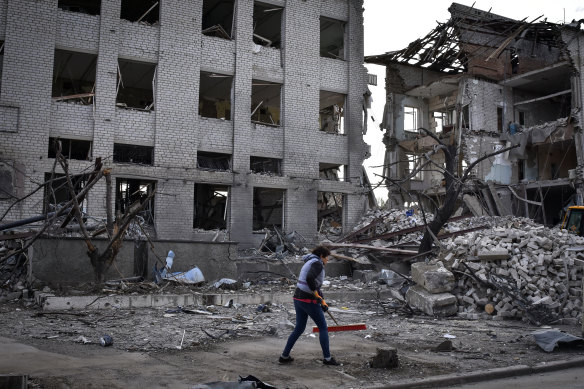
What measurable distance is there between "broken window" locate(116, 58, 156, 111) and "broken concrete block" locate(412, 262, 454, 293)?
12.3 meters

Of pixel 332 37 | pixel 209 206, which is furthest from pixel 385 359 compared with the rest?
pixel 332 37

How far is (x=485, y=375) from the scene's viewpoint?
6418 millimetres

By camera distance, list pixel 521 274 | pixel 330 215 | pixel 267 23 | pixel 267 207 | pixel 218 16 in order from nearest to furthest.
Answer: pixel 521 274, pixel 218 16, pixel 267 23, pixel 267 207, pixel 330 215

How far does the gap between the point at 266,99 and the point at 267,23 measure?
3475 millimetres

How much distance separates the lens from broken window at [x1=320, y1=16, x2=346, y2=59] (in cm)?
2372

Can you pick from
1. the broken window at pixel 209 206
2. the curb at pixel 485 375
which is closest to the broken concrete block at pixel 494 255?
the curb at pixel 485 375

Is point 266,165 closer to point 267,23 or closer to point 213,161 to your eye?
point 213,161

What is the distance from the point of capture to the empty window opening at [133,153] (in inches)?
749

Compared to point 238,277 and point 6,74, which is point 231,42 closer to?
point 6,74

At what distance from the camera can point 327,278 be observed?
17.5 m

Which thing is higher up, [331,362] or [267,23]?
[267,23]

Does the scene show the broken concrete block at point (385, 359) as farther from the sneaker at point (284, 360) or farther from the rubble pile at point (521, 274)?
the rubble pile at point (521, 274)

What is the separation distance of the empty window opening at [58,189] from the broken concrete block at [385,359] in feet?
26.0

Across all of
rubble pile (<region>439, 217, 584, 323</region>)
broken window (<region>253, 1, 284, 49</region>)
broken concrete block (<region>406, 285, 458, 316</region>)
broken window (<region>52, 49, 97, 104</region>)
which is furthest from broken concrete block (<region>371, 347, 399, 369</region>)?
broken window (<region>253, 1, 284, 49</region>)
